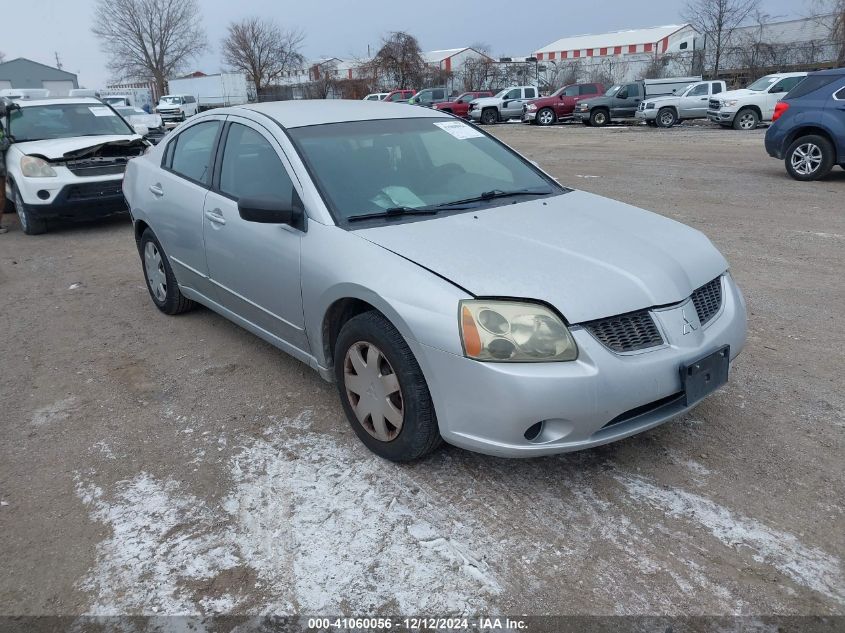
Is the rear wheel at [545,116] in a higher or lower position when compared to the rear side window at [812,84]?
lower

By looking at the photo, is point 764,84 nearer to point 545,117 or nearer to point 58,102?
point 545,117

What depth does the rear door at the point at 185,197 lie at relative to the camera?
4.38m

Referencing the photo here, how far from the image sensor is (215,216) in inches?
162

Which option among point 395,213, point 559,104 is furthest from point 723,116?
point 395,213

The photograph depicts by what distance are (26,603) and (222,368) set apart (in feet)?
6.80

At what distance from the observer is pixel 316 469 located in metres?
3.18

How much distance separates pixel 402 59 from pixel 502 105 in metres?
21.0

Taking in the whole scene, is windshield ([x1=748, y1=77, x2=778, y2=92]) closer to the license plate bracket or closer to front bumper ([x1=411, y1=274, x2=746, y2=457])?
the license plate bracket

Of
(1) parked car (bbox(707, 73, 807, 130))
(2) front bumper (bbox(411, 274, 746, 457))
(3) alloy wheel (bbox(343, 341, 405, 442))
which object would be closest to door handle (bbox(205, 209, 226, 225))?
(3) alloy wheel (bbox(343, 341, 405, 442))

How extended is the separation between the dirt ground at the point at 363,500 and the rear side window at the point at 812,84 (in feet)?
22.9

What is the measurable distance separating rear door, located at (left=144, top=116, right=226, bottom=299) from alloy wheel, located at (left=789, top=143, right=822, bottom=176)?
939 centimetres

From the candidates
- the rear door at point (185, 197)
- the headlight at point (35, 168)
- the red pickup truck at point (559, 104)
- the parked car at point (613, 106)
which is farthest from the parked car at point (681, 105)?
the rear door at point (185, 197)

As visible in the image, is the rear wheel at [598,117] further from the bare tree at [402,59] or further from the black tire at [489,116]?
the bare tree at [402,59]

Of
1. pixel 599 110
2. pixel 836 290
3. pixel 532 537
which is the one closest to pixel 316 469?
pixel 532 537
